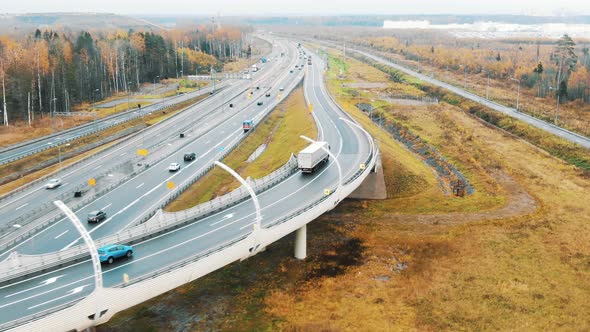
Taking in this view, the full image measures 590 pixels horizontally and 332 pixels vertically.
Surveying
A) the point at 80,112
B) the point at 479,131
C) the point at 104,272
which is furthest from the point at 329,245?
the point at 80,112

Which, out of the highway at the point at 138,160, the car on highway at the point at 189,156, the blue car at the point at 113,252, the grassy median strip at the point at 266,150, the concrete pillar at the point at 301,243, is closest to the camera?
the blue car at the point at 113,252

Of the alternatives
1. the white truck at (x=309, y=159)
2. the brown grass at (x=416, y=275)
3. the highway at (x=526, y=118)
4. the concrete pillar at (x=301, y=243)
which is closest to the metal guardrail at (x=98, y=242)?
the brown grass at (x=416, y=275)

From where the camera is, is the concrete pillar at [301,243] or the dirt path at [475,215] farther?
the dirt path at [475,215]

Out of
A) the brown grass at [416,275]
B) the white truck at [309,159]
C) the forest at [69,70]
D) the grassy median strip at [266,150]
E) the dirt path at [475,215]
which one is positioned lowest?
the brown grass at [416,275]

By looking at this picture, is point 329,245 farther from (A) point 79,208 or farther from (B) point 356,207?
(A) point 79,208

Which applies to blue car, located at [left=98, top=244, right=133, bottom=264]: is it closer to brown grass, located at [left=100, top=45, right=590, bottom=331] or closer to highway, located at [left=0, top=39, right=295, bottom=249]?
brown grass, located at [left=100, top=45, right=590, bottom=331]

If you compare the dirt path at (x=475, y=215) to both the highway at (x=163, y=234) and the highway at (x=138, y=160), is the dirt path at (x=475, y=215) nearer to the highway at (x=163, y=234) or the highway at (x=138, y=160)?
the highway at (x=163, y=234)
